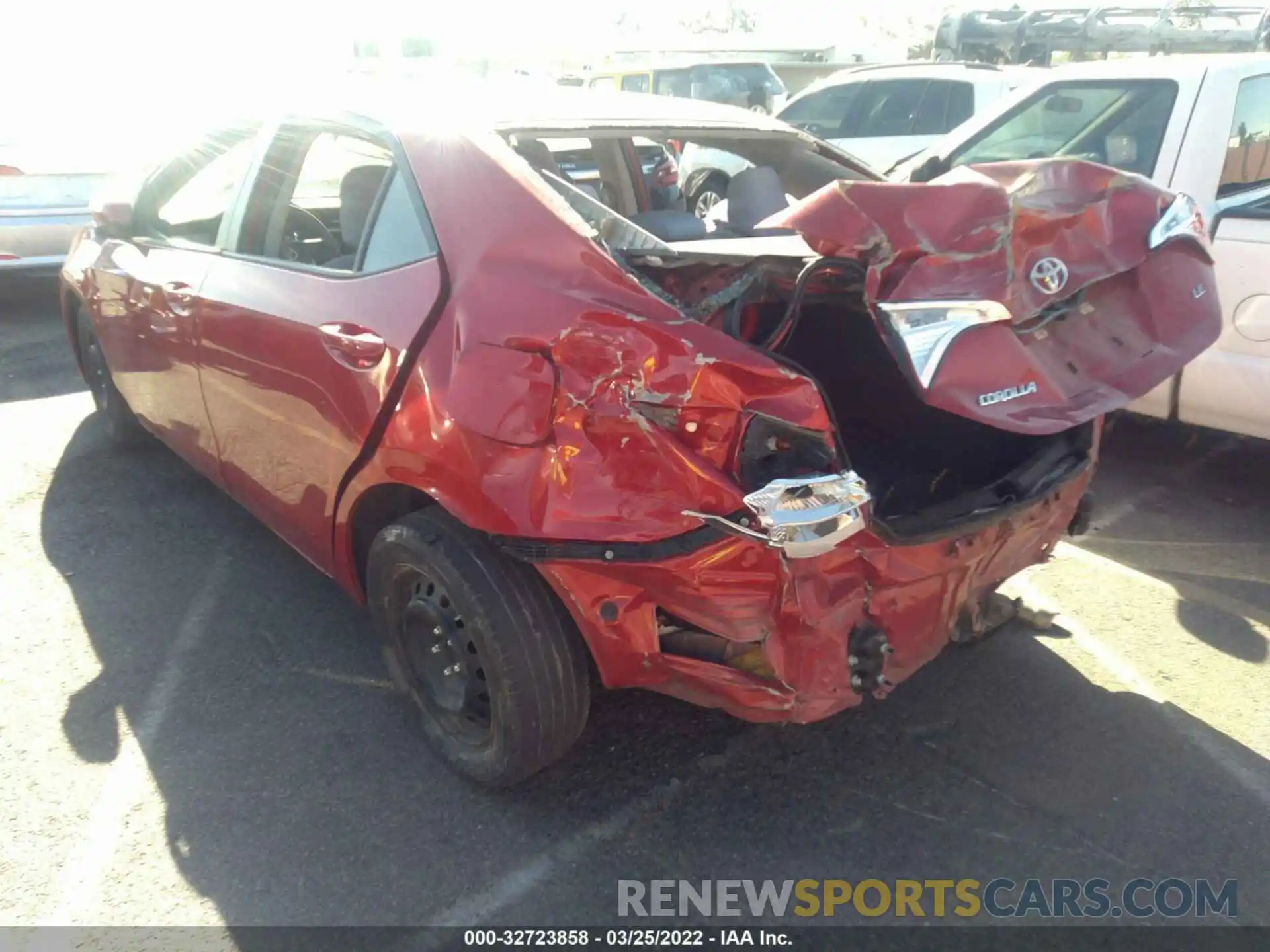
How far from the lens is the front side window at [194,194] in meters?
3.71

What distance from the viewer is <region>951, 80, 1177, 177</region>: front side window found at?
4.55 m

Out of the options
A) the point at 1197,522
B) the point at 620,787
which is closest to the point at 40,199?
the point at 620,787

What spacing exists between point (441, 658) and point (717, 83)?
44.2 ft

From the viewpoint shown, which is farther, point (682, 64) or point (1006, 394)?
point (682, 64)

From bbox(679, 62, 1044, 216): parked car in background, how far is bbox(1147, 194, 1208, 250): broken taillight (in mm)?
5309

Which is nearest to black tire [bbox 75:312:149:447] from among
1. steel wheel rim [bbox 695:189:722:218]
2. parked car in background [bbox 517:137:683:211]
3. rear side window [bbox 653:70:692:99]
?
parked car in background [bbox 517:137:683:211]

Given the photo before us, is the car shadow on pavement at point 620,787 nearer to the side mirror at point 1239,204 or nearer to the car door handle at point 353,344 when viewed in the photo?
the car door handle at point 353,344

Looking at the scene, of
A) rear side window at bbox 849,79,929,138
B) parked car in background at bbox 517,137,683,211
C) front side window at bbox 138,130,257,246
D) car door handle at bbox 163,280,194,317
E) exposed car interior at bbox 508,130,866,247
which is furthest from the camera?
rear side window at bbox 849,79,929,138

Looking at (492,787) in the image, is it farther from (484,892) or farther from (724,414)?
(724,414)

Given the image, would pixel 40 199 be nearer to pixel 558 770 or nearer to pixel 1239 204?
pixel 558 770

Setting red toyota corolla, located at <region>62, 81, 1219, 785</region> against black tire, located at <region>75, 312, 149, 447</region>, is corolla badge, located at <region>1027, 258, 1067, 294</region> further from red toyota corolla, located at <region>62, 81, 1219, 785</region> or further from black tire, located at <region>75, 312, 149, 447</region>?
black tire, located at <region>75, 312, 149, 447</region>

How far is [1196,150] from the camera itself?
170 inches

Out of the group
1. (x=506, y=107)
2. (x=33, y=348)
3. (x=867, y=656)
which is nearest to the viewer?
(x=867, y=656)

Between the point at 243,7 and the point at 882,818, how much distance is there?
35.6 meters
